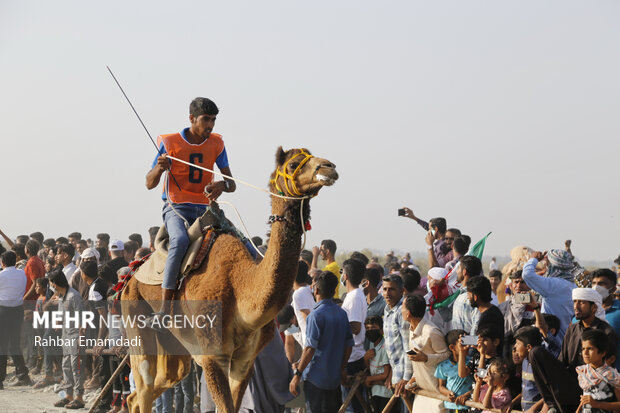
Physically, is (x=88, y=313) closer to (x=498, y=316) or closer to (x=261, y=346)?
(x=261, y=346)

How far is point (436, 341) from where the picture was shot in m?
9.55

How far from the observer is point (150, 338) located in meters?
10.0

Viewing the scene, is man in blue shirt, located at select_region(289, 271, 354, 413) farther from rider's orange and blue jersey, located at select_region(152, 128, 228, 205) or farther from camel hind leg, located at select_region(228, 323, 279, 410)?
rider's orange and blue jersey, located at select_region(152, 128, 228, 205)

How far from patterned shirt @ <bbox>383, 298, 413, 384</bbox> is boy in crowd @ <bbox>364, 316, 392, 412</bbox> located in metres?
0.37

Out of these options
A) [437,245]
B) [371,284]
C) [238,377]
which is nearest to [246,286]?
[238,377]

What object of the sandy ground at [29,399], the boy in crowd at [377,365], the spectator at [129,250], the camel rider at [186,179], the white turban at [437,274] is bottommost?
the sandy ground at [29,399]

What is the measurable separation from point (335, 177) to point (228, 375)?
2537mm

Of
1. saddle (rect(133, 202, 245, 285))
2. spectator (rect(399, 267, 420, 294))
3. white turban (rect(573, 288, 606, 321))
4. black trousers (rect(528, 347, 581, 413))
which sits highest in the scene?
saddle (rect(133, 202, 245, 285))

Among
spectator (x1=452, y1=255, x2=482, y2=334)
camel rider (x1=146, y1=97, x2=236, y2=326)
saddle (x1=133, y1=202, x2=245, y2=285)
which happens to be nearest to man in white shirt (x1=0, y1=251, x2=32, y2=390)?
saddle (x1=133, y1=202, x2=245, y2=285)

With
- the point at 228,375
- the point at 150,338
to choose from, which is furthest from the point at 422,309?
the point at 150,338

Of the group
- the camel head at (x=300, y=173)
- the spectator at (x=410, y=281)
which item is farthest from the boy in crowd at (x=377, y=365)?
the camel head at (x=300, y=173)

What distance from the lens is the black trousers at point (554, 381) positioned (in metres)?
7.66

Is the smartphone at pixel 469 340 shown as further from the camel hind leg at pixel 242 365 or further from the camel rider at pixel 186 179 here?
the camel rider at pixel 186 179

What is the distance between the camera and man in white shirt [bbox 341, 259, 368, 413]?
11.0 metres
